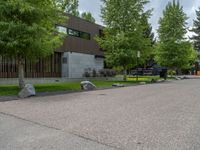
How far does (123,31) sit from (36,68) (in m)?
8.84

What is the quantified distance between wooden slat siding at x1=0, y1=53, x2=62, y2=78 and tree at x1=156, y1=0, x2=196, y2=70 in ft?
51.3

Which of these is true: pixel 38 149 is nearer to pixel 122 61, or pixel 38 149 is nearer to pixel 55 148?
pixel 55 148

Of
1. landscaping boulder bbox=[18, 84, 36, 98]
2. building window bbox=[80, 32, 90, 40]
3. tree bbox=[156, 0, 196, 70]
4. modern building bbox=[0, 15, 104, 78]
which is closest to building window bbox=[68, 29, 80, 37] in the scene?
modern building bbox=[0, 15, 104, 78]

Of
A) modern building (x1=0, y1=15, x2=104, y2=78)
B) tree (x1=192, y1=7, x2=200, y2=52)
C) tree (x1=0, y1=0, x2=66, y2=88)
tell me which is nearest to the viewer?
tree (x1=0, y1=0, x2=66, y2=88)

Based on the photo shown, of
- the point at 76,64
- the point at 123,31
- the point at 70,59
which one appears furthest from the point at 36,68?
the point at 123,31

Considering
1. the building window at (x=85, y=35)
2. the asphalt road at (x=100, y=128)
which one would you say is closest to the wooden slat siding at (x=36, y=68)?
the building window at (x=85, y=35)

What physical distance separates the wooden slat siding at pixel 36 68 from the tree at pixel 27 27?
5.88 m

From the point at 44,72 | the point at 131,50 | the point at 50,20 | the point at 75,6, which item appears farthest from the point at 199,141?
the point at 75,6

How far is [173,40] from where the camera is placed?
37062 mm

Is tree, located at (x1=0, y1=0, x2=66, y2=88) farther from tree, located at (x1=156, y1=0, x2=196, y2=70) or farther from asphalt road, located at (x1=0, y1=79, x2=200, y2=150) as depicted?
tree, located at (x1=156, y1=0, x2=196, y2=70)

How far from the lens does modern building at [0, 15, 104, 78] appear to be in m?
24.6

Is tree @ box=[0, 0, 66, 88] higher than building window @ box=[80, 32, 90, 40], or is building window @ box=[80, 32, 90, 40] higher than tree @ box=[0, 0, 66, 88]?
building window @ box=[80, 32, 90, 40]

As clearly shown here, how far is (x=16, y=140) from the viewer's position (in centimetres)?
534

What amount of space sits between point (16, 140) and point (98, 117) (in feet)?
9.07
